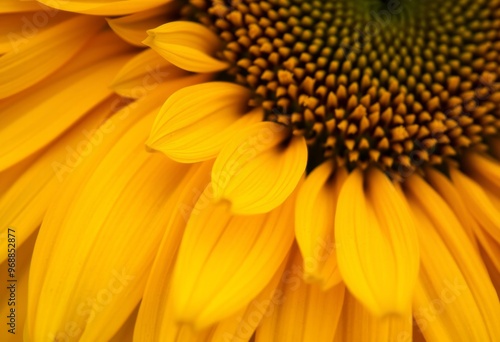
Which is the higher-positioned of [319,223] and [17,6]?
[17,6]

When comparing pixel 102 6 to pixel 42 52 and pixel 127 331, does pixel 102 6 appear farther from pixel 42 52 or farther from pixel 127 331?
pixel 127 331

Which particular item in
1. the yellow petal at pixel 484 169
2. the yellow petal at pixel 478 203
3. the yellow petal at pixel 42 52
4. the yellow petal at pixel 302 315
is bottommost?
the yellow petal at pixel 302 315

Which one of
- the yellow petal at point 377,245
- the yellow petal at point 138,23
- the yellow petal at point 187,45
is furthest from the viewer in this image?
the yellow petal at point 138,23

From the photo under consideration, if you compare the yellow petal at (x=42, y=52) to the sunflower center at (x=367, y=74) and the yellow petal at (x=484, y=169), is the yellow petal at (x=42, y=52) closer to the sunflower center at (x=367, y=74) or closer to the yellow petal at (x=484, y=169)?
the sunflower center at (x=367, y=74)

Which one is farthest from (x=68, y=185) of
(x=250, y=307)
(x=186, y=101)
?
(x=250, y=307)

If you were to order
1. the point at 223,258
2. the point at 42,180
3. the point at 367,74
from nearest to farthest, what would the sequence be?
the point at 223,258
the point at 42,180
the point at 367,74

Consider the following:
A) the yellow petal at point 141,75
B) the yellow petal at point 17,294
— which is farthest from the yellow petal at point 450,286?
the yellow petal at point 17,294

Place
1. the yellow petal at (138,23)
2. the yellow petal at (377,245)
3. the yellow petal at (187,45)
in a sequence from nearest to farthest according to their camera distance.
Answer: the yellow petal at (377,245) < the yellow petal at (187,45) < the yellow petal at (138,23)

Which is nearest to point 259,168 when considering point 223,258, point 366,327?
point 223,258

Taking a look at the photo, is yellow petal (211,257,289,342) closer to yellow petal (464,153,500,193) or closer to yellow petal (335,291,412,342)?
yellow petal (335,291,412,342)
